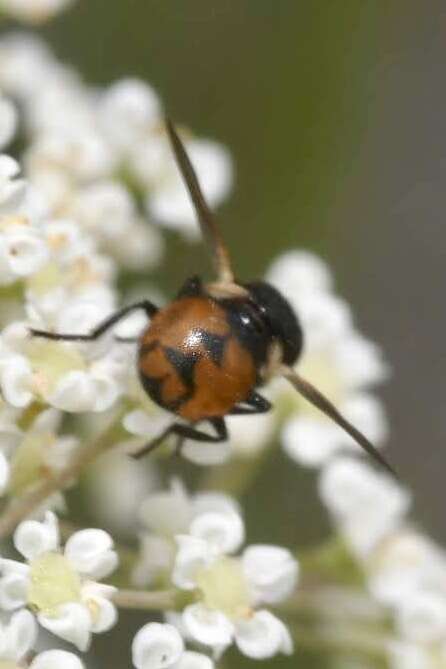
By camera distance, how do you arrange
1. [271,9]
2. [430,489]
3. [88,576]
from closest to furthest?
[88,576] < [271,9] < [430,489]

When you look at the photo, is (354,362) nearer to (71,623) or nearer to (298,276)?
(298,276)

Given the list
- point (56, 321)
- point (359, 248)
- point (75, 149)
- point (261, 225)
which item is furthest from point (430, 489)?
point (56, 321)

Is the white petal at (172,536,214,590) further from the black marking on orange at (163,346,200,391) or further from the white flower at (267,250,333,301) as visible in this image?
the white flower at (267,250,333,301)

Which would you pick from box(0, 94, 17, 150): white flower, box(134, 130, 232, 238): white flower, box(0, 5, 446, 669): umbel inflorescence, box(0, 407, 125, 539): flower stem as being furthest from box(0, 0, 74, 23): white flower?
box(0, 407, 125, 539): flower stem

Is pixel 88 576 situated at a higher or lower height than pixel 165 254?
higher

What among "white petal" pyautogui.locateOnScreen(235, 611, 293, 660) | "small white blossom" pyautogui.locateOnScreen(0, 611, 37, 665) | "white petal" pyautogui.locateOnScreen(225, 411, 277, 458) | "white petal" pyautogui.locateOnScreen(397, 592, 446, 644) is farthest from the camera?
"white petal" pyautogui.locateOnScreen(225, 411, 277, 458)

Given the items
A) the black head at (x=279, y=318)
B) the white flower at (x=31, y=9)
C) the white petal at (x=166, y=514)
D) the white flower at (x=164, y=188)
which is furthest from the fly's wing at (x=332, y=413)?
the white flower at (x=31, y=9)

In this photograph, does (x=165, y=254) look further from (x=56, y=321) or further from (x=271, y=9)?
(x=56, y=321)
